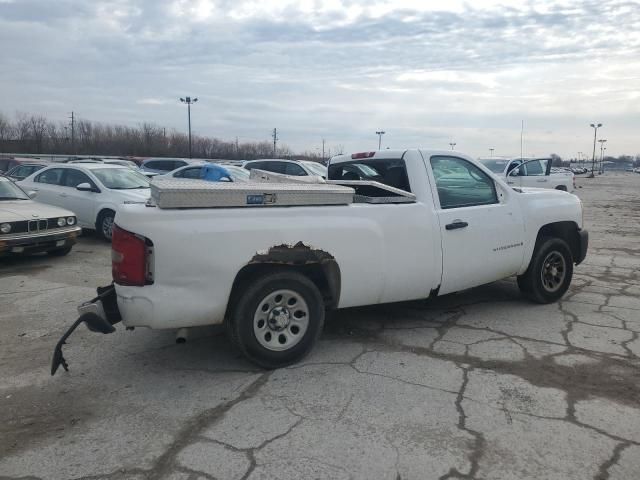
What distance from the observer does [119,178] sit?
1150cm

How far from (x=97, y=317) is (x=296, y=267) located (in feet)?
5.19

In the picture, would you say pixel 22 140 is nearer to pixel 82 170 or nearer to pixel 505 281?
pixel 82 170

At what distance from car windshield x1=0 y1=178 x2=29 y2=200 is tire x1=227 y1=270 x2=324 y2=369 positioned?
7502 millimetres

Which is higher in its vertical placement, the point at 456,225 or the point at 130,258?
the point at 456,225

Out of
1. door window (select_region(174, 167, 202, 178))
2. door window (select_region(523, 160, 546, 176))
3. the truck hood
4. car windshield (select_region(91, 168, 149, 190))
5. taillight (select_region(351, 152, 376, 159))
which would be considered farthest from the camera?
door window (select_region(523, 160, 546, 176))

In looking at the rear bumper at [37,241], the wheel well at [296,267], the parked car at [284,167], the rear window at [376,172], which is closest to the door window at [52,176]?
the rear bumper at [37,241]

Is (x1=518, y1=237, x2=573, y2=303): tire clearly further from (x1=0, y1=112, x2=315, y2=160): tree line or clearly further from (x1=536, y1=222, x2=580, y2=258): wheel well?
(x1=0, y1=112, x2=315, y2=160): tree line

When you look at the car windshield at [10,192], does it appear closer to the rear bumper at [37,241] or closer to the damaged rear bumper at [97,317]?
the rear bumper at [37,241]

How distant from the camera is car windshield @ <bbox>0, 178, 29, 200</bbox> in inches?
378

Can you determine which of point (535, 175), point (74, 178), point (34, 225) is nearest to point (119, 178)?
point (74, 178)

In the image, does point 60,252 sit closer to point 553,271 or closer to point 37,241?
point 37,241

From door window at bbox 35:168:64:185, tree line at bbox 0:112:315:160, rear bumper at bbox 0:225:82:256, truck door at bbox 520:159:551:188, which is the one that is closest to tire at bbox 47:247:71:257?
rear bumper at bbox 0:225:82:256

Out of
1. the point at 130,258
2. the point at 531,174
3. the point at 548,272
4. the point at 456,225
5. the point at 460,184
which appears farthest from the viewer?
the point at 531,174

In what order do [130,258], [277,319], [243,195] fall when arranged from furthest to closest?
[277,319]
[243,195]
[130,258]
